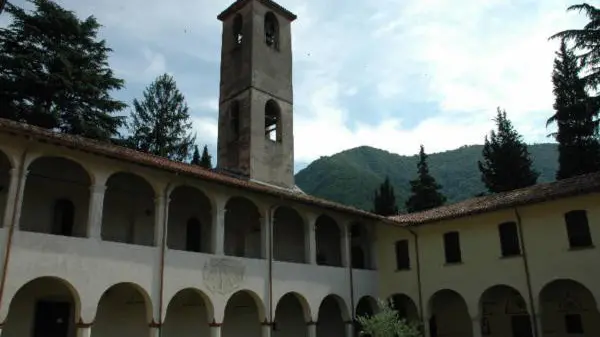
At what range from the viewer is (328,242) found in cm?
2586

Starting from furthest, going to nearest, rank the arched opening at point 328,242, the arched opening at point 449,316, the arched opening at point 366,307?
the arched opening at point 328,242 < the arched opening at point 366,307 < the arched opening at point 449,316

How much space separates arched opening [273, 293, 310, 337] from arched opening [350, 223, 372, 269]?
3820 mm

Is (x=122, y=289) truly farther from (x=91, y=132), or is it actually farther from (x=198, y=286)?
(x=91, y=132)

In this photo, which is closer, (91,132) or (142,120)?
(91,132)

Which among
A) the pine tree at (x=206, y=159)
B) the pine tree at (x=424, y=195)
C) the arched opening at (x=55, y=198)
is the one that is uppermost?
the pine tree at (x=206, y=159)

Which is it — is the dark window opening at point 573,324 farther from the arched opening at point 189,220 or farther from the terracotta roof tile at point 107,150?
the arched opening at point 189,220

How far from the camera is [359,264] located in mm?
26297

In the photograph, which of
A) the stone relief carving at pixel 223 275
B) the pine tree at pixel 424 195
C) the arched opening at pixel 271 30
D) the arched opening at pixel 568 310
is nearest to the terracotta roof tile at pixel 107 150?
the stone relief carving at pixel 223 275

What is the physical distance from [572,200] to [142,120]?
2844 centimetres

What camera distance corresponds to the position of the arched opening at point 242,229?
2169 cm

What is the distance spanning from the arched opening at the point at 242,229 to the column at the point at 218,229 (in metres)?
2.40

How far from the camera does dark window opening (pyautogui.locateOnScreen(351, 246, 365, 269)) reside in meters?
26.1

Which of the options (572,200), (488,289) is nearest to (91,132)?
(488,289)

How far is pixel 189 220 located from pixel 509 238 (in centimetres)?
1207
